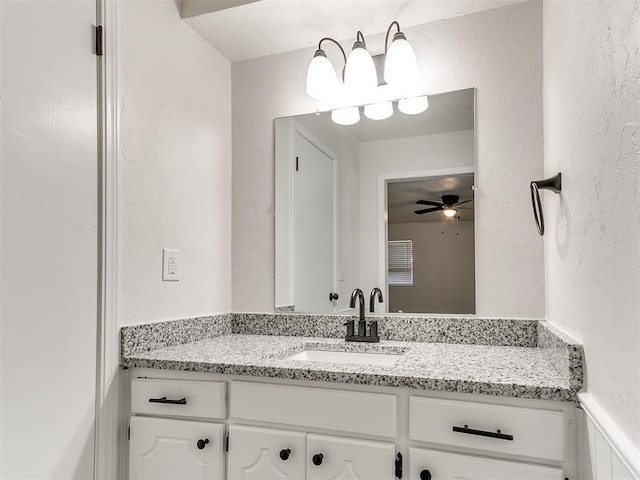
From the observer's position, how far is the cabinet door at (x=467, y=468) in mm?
1040

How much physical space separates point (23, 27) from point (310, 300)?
1.31 m

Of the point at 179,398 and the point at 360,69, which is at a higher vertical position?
the point at 360,69

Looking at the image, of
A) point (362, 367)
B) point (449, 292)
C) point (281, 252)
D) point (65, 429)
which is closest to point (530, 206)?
point (449, 292)

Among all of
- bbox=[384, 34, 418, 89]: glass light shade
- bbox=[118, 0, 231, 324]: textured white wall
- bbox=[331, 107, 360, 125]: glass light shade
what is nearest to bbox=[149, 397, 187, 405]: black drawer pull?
bbox=[118, 0, 231, 324]: textured white wall

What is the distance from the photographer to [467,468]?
1091 millimetres

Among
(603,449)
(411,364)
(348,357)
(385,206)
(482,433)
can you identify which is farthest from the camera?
(385,206)

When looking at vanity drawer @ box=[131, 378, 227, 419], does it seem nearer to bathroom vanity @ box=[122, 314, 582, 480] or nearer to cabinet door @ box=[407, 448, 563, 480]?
bathroom vanity @ box=[122, 314, 582, 480]

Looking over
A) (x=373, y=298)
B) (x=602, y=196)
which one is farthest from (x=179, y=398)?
(x=602, y=196)

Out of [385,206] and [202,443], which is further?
[385,206]

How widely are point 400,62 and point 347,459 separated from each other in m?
1.36

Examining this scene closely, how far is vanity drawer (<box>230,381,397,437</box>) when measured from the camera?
1181 mm

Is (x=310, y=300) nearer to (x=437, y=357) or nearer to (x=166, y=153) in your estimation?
(x=437, y=357)

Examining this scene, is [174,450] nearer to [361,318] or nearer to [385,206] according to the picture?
[361,318]

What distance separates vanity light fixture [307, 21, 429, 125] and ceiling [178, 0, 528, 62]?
2.0 inches
